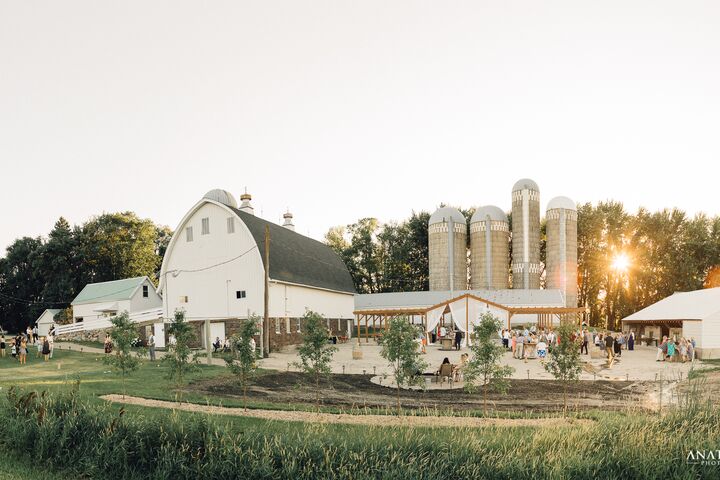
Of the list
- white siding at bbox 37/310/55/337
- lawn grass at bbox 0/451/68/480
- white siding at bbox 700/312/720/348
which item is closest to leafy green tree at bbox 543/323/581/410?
lawn grass at bbox 0/451/68/480

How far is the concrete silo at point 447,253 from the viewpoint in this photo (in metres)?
56.9

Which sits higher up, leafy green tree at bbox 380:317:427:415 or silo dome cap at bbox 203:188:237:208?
silo dome cap at bbox 203:188:237:208

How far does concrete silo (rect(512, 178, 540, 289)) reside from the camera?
5444 centimetres

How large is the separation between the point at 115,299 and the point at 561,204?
45229 mm

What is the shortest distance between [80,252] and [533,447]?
6441 centimetres

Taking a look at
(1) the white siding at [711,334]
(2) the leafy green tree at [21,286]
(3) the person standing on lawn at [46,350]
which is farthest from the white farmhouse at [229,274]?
(2) the leafy green tree at [21,286]

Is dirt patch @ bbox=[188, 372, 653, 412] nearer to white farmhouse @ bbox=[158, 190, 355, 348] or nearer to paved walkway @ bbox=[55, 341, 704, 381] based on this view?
paved walkway @ bbox=[55, 341, 704, 381]

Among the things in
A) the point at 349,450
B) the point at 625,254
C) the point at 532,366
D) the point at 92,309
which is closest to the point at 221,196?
the point at 92,309

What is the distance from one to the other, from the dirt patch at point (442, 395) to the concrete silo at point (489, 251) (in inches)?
1394

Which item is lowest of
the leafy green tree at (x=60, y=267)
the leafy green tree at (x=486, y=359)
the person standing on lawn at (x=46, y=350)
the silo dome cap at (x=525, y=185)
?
the person standing on lawn at (x=46, y=350)

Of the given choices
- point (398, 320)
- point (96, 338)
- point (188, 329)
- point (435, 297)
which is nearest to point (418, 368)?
point (398, 320)

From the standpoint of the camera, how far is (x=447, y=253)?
188 ft

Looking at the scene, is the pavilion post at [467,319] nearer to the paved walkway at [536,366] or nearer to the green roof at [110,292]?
the paved walkway at [536,366]

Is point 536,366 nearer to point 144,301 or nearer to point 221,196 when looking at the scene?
point 221,196
